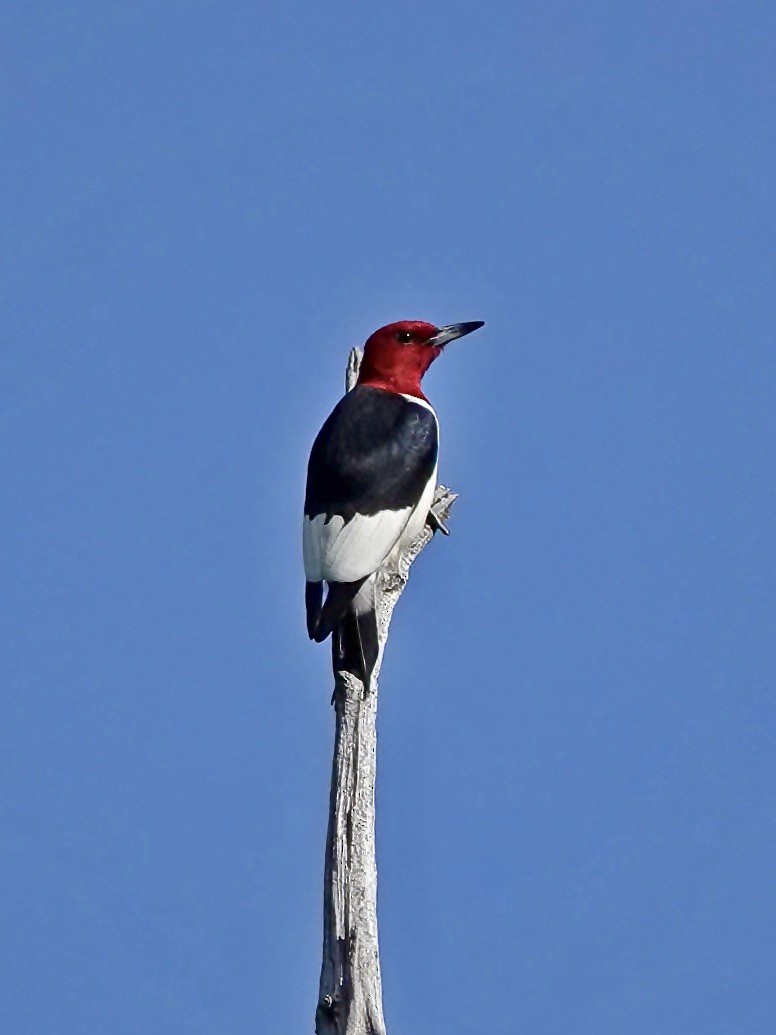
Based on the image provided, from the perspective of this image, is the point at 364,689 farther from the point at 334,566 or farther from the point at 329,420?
the point at 329,420

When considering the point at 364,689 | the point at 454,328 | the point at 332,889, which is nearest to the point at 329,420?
the point at 454,328

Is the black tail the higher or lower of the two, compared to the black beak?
lower

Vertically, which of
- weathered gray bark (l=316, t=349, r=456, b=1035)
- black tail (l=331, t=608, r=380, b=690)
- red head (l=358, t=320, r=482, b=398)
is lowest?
weathered gray bark (l=316, t=349, r=456, b=1035)

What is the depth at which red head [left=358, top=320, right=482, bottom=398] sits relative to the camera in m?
8.07

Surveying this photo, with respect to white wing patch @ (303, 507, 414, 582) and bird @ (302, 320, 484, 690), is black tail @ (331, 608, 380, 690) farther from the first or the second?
white wing patch @ (303, 507, 414, 582)

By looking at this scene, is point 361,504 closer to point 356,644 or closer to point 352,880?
point 356,644

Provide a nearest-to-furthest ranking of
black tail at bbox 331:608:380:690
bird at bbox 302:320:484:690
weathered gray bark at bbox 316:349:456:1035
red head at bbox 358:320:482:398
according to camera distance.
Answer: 1. weathered gray bark at bbox 316:349:456:1035
2. black tail at bbox 331:608:380:690
3. bird at bbox 302:320:484:690
4. red head at bbox 358:320:482:398

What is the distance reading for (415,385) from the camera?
320 inches

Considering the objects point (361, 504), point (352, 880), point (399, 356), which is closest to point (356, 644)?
point (361, 504)

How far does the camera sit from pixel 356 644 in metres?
6.68

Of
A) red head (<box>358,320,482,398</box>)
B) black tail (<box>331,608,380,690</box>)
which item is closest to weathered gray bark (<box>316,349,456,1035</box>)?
black tail (<box>331,608,380,690</box>)

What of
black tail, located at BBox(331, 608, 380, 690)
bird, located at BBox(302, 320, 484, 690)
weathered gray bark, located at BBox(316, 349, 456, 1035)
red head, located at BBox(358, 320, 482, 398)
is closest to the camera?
weathered gray bark, located at BBox(316, 349, 456, 1035)

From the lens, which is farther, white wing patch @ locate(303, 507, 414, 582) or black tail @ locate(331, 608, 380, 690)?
white wing patch @ locate(303, 507, 414, 582)

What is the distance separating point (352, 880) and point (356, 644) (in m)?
0.96
